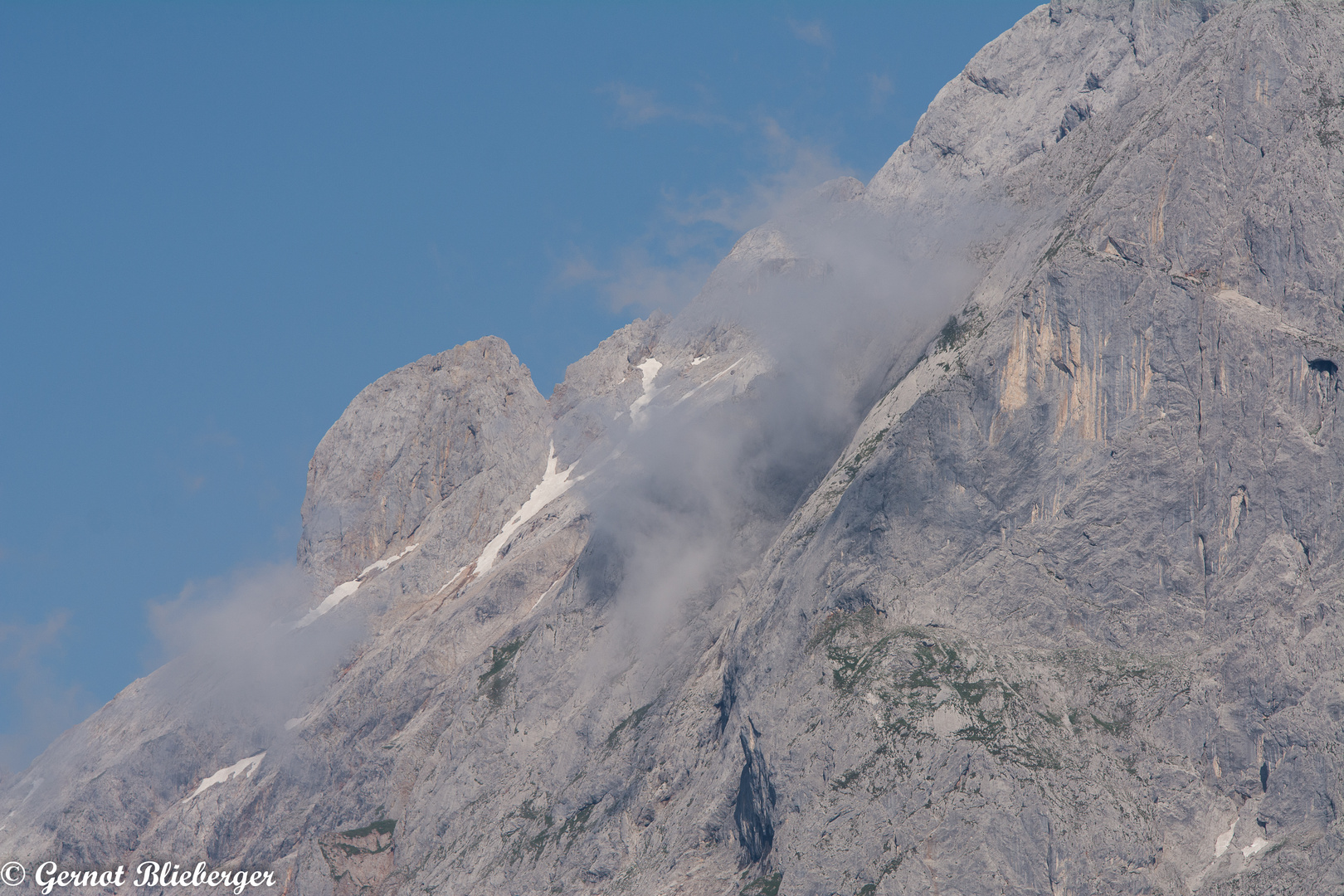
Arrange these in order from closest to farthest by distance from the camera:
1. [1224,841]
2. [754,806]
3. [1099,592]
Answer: [1224,841]
[1099,592]
[754,806]

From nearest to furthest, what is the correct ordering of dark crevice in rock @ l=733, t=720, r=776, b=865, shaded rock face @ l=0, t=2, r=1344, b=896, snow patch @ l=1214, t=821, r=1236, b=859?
snow patch @ l=1214, t=821, r=1236, b=859 → shaded rock face @ l=0, t=2, r=1344, b=896 → dark crevice in rock @ l=733, t=720, r=776, b=865

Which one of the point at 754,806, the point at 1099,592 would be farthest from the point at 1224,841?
the point at 754,806

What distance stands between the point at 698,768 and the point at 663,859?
43.0 ft

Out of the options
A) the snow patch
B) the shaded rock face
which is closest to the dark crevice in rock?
the shaded rock face

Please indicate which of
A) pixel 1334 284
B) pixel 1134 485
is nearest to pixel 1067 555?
pixel 1134 485

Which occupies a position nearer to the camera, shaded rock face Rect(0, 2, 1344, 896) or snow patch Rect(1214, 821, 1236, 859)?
snow patch Rect(1214, 821, 1236, 859)

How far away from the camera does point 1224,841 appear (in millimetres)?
151500

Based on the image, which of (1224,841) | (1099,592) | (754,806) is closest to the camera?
(1224,841)

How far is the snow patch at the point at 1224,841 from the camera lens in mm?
150750

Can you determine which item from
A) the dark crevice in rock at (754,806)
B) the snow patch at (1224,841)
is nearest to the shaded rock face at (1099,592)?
the snow patch at (1224,841)

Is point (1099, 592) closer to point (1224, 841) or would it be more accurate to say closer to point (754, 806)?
point (1224, 841)

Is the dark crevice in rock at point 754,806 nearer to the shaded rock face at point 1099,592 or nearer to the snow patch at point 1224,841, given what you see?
the shaded rock face at point 1099,592

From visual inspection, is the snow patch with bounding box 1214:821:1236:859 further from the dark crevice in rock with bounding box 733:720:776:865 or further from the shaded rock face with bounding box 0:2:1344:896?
the dark crevice in rock with bounding box 733:720:776:865

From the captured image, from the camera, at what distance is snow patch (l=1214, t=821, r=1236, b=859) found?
495ft
